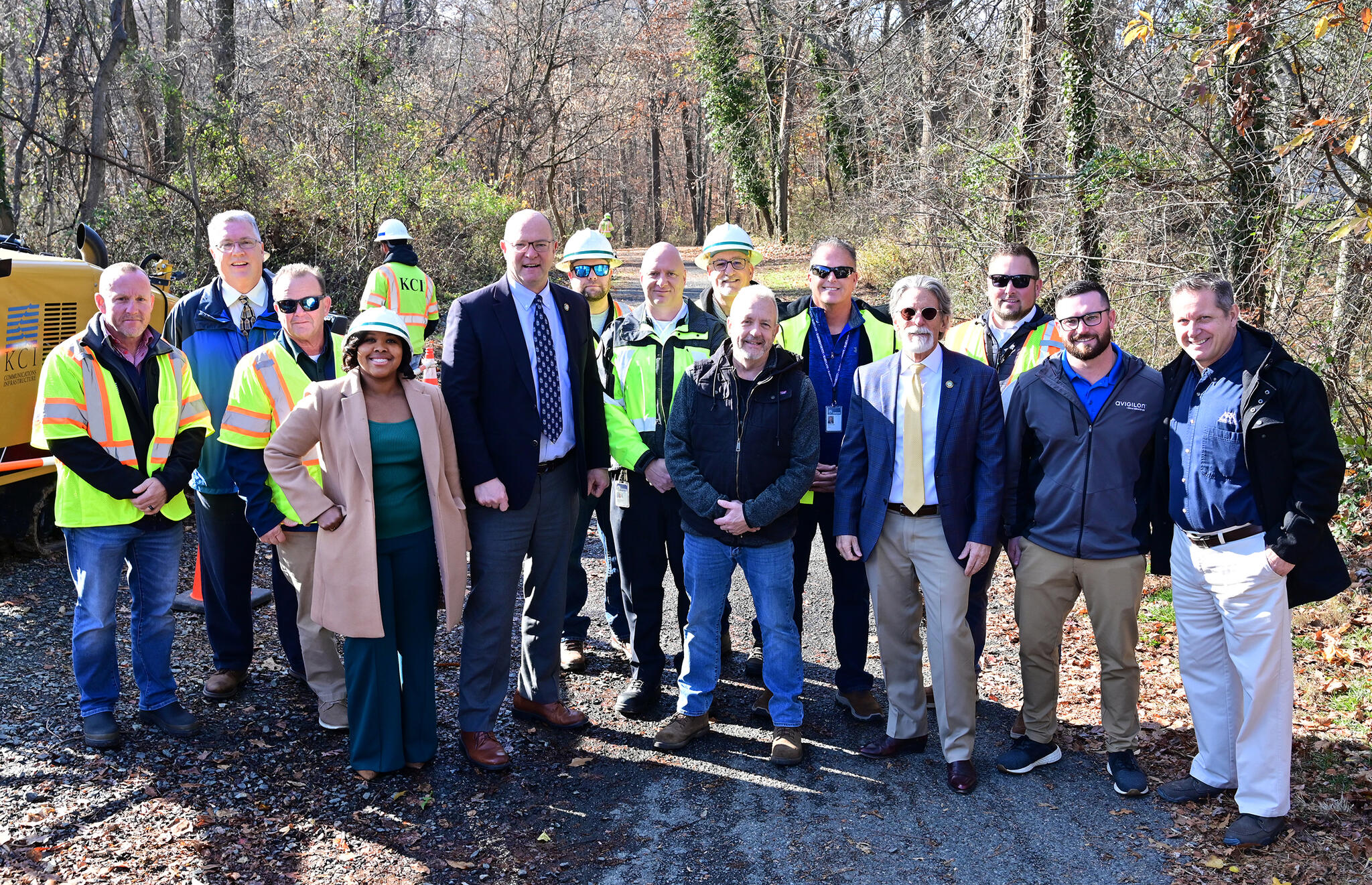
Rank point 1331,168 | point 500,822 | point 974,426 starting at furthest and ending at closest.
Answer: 1. point 1331,168
2. point 974,426
3. point 500,822

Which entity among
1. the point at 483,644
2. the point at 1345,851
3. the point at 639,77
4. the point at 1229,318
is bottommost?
the point at 1345,851

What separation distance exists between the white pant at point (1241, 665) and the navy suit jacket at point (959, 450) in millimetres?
852

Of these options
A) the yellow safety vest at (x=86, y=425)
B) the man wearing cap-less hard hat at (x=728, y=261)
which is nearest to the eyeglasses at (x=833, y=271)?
the man wearing cap-less hard hat at (x=728, y=261)

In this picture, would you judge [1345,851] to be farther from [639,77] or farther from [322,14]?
[639,77]

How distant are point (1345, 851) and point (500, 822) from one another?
11.1ft

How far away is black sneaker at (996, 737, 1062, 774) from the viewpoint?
4.71 metres

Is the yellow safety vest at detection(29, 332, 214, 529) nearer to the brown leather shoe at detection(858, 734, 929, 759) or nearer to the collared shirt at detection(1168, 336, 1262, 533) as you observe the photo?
the brown leather shoe at detection(858, 734, 929, 759)

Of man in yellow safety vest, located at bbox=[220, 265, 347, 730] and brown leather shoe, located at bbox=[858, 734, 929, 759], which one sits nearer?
man in yellow safety vest, located at bbox=[220, 265, 347, 730]

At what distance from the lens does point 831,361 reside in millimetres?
5223

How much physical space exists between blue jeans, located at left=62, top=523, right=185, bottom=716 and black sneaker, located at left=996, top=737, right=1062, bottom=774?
395 centimetres

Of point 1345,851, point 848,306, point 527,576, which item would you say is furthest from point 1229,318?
point 527,576

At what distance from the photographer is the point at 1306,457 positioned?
3965 mm

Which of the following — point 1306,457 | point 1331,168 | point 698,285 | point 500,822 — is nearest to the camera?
point 1306,457

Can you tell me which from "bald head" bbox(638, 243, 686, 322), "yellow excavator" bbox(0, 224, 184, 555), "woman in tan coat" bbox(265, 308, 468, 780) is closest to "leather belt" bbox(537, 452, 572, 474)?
"woman in tan coat" bbox(265, 308, 468, 780)
